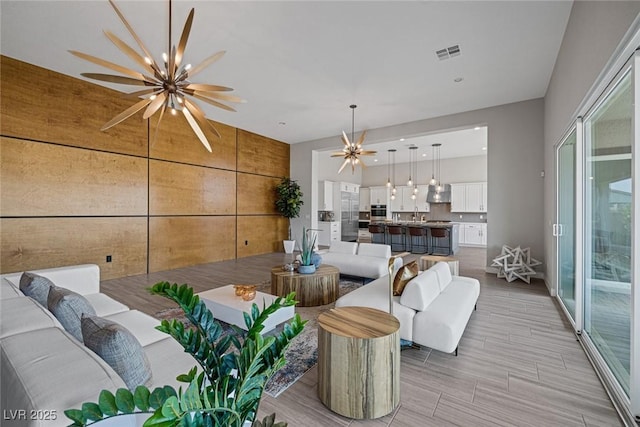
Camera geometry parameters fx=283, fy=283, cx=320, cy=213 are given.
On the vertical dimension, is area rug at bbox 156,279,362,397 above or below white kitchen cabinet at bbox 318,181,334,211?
below

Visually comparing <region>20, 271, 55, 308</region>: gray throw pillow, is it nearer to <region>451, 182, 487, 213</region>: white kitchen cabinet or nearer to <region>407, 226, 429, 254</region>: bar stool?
<region>407, 226, 429, 254</region>: bar stool

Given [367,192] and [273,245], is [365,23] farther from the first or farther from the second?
[367,192]

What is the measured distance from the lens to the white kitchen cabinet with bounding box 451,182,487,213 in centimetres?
1038

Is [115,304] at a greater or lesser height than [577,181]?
lesser

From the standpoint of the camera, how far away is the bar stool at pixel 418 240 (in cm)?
856

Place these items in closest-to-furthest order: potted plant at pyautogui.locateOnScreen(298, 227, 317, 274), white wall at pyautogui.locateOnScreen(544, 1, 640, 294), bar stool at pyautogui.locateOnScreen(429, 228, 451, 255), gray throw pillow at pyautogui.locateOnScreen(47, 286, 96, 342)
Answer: gray throw pillow at pyautogui.locateOnScreen(47, 286, 96, 342), white wall at pyautogui.locateOnScreen(544, 1, 640, 294), potted plant at pyautogui.locateOnScreen(298, 227, 317, 274), bar stool at pyautogui.locateOnScreen(429, 228, 451, 255)

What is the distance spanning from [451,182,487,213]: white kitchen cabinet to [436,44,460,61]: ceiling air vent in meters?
7.61

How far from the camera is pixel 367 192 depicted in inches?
517

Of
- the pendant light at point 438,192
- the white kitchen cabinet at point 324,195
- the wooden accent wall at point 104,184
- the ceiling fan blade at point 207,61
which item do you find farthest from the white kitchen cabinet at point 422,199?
the ceiling fan blade at point 207,61

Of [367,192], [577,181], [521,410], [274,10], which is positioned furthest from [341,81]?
[367,192]

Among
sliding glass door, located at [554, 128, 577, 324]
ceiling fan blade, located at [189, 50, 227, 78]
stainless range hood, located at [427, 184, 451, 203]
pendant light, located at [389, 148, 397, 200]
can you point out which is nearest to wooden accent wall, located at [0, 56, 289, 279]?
ceiling fan blade, located at [189, 50, 227, 78]

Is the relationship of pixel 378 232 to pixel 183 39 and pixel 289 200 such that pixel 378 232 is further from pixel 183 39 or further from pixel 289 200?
pixel 183 39

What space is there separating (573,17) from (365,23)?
226 centimetres

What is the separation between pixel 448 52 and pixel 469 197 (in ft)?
25.9
